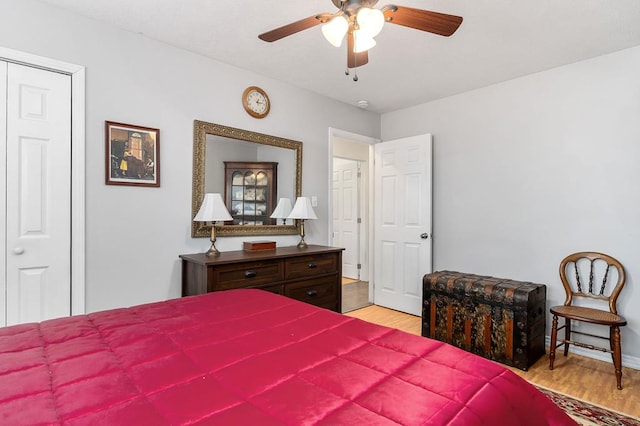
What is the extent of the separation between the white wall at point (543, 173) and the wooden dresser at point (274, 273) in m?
1.48

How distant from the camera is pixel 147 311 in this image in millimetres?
1569

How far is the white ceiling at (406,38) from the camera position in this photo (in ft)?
7.24

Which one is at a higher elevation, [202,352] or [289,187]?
[289,187]

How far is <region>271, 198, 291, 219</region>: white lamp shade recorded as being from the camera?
345cm

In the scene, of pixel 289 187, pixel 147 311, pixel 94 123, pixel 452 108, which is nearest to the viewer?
pixel 147 311

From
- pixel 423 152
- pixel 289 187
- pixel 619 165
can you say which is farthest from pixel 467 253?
pixel 289 187

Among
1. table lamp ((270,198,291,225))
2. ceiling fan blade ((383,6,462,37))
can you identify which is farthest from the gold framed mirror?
ceiling fan blade ((383,6,462,37))

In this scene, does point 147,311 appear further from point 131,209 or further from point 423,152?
point 423,152

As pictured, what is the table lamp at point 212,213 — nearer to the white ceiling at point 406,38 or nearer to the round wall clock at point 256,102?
the round wall clock at point 256,102

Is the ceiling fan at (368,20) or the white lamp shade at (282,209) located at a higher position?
the ceiling fan at (368,20)

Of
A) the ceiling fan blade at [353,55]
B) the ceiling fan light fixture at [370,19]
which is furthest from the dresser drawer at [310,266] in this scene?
the ceiling fan light fixture at [370,19]

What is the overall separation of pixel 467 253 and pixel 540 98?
1.68m

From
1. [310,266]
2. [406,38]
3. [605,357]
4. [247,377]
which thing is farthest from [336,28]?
[605,357]

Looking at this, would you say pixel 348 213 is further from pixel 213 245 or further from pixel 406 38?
pixel 406 38
